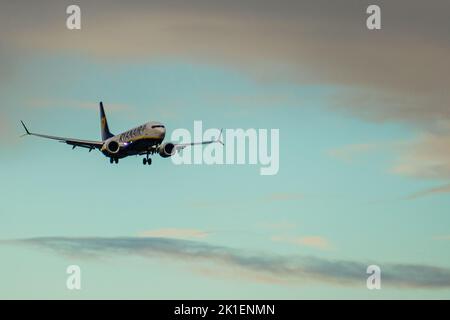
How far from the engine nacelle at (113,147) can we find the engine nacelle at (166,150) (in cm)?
235

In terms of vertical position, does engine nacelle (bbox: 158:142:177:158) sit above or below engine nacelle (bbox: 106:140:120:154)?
below

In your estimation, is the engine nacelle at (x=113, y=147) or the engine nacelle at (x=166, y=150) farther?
the engine nacelle at (x=113, y=147)

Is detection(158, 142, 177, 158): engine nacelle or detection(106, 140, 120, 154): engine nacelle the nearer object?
detection(158, 142, 177, 158): engine nacelle

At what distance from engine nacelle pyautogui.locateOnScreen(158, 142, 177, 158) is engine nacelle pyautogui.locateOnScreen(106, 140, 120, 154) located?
2352 mm

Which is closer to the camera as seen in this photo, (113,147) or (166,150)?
(166,150)

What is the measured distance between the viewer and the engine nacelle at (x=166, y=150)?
214 feet

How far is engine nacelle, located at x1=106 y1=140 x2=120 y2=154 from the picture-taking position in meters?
67.6

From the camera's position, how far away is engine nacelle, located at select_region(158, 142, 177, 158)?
6536cm

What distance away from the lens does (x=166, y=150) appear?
66.3 meters

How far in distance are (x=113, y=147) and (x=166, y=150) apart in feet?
10.1
